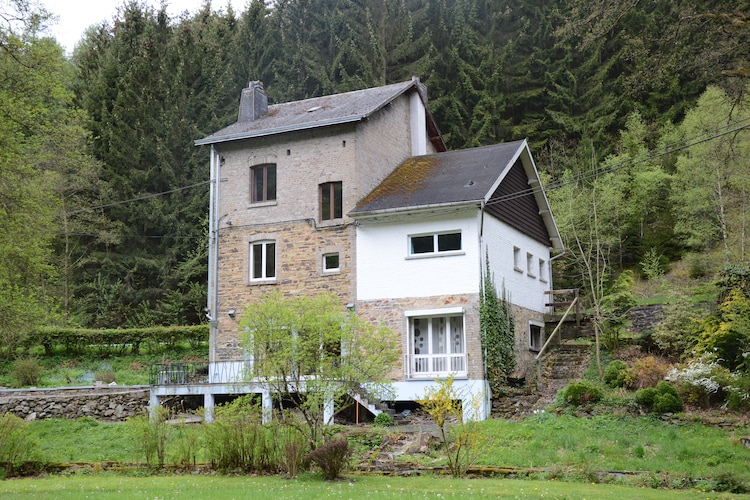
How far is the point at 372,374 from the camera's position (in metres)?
15.2

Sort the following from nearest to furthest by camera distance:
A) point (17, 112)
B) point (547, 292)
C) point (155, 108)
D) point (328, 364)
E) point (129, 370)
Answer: point (328, 364), point (17, 112), point (547, 292), point (129, 370), point (155, 108)

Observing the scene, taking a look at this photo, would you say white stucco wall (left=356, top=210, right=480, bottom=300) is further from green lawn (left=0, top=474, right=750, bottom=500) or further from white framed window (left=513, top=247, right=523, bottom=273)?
green lawn (left=0, top=474, right=750, bottom=500)

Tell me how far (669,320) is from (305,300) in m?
11.7

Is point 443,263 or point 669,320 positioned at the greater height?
point 443,263

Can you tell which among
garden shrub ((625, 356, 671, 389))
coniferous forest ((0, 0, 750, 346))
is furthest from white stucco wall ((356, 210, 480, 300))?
coniferous forest ((0, 0, 750, 346))

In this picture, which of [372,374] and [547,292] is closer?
[372,374]

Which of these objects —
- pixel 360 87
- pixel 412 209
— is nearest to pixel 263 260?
pixel 412 209

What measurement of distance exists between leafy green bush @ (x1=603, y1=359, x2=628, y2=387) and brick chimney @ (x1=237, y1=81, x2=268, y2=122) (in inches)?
610

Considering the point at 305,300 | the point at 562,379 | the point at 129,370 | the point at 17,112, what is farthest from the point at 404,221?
the point at 129,370

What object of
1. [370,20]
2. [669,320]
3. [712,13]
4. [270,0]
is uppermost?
[270,0]

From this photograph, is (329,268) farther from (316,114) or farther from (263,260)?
(316,114)

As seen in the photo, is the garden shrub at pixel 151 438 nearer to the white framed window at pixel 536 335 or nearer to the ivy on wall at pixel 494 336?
the ivy on wall at pixel 494 336

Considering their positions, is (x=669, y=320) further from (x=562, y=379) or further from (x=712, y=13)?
(x=712, y=13)

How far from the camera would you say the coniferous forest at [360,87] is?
34344mm
